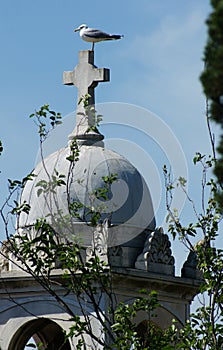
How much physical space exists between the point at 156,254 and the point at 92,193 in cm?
210

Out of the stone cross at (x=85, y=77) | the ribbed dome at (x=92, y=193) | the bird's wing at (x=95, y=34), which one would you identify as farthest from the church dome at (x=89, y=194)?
the bird's wing at (x=95, y=34)

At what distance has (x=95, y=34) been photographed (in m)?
27.6

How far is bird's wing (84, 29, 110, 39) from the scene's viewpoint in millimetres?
27578

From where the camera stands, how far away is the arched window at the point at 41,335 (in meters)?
26.1

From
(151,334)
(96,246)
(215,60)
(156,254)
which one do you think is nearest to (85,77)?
(156,254)

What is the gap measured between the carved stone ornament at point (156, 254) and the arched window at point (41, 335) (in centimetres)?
241

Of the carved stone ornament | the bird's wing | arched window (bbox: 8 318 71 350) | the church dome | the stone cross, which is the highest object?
the bird's wing

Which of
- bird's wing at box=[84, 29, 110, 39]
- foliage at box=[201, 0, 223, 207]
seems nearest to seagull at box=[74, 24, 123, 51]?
bird's wing at box=[84, 29, 110, 39]

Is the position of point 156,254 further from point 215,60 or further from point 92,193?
point 215,60

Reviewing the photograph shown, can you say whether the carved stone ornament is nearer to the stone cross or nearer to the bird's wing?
the stone cross

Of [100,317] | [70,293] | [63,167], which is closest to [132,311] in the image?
[100,317]

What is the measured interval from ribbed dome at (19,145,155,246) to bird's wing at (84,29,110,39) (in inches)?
119

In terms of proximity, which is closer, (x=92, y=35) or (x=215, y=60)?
(x=215, y=60)

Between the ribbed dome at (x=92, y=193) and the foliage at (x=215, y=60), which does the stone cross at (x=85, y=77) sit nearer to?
the ribbed dome at (x=92, y=193)
